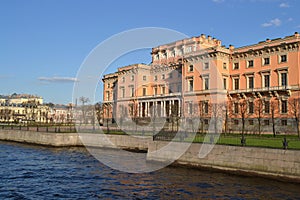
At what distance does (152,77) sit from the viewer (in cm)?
7181

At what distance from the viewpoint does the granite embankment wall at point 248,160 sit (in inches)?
685

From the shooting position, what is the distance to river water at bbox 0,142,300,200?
15391 mm

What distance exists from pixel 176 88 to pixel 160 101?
4.96m

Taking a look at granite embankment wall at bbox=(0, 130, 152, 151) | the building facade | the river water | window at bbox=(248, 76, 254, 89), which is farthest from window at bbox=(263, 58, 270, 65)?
the river water

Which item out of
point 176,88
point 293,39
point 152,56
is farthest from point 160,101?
point 293,39

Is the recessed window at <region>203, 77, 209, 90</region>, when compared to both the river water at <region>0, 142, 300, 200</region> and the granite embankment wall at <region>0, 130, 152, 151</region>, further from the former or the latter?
the river water at <region>0, 142, 300, 200</region>

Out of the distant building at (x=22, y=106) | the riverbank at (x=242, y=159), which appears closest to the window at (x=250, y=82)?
the riverbank at (x=242, y=159)

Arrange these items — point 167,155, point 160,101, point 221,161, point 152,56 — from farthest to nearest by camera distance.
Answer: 1. point 152,56
2. point 160,101
3. point 167,155
4. point 221,161

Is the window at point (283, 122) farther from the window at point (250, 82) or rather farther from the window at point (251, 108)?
the window at point (250, 82)

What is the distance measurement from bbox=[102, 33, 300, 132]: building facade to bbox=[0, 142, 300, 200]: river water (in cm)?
2133

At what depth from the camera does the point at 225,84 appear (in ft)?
180

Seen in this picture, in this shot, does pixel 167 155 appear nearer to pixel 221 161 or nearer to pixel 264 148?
pixel 221 161

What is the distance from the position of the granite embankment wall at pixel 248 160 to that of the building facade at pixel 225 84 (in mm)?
18260

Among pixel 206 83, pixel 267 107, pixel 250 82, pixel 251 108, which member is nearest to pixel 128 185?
pixel 267 107
